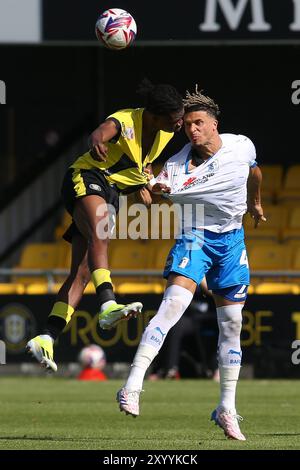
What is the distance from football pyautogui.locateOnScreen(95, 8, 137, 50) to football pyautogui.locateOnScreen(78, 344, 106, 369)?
287 inches

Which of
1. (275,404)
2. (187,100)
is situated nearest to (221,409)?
(187,100)

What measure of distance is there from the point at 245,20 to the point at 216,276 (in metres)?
→ 8.59

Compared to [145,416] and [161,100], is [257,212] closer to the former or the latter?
[161,100]

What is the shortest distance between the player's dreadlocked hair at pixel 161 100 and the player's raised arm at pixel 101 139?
0.39 meters

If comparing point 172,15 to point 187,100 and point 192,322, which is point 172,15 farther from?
point 187,100

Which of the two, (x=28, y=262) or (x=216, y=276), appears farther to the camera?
(x=28, y=262)

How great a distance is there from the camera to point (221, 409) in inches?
349

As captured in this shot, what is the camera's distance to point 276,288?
17328 mm

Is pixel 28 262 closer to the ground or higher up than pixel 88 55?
closer to the ground

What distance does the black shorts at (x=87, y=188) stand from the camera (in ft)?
30.6

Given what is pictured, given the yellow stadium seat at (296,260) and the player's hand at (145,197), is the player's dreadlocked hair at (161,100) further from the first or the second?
the yellow stadium seat at (296,260)

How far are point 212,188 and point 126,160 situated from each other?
0.95 m

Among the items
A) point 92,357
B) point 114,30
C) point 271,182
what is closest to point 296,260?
point 271,182

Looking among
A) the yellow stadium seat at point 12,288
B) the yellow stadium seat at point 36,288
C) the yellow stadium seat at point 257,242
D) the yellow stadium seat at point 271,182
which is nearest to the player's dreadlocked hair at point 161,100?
the yellow stadium seat at point 36,288
